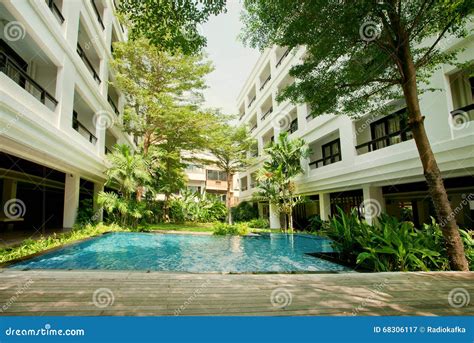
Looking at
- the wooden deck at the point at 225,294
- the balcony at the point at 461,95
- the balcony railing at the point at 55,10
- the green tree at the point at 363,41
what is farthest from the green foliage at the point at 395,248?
the balcony railing at the point at 55,10

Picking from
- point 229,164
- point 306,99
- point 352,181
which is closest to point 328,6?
point 306,99

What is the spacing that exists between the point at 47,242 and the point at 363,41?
38.0 ft

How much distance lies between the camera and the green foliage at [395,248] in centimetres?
574

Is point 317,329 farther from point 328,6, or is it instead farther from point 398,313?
point 328,6

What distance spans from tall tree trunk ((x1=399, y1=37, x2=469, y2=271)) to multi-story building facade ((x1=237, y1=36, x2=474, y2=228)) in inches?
85.4

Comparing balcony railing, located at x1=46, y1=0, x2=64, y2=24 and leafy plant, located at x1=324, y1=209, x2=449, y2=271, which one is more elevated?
balcony railing, located at x1=46, y1=0, x2=64, y2=24

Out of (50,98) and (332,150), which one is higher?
(50,98)

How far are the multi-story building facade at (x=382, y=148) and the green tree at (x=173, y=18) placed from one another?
3508mm

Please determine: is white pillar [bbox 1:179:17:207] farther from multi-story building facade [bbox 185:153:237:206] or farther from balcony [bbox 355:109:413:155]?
multi-story building facade [bbox 185:153:237:206]

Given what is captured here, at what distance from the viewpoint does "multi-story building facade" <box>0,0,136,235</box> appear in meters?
7.41

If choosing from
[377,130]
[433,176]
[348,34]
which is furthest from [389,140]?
[348,34]

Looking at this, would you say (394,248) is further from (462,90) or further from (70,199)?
Result: (70,199)

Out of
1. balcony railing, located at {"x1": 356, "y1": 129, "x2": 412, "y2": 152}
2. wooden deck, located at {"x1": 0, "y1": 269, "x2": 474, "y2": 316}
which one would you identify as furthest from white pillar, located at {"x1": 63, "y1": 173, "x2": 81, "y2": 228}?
balcony railing, located at {"x1": 356, "y1": 129, "x2": 412, "y2": 152}

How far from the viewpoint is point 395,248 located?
605 centimetres
